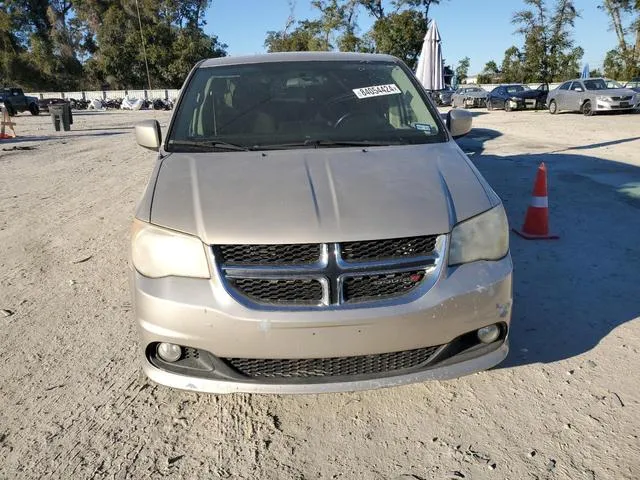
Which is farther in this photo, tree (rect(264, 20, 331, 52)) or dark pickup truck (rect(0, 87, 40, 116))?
tree (rect(264, 20, 331, 52))

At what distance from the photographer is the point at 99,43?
61969 millimetres

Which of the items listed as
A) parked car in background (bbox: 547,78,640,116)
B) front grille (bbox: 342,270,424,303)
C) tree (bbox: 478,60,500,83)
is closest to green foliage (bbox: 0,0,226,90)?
tree (bbox: 478,60,500,83)

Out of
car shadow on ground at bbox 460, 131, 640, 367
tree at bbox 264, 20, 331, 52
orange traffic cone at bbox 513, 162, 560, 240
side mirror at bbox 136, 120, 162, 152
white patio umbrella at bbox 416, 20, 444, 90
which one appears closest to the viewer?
car shadow on ground at bbox 460, 131, 640, 367

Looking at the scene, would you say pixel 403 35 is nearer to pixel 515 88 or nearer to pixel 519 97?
pixel 515 88

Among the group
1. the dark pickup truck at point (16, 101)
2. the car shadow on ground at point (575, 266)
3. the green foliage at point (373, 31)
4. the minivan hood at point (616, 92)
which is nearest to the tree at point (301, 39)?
the green foliage at point (373, 31)

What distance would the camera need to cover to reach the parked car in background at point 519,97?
2553 centimetres

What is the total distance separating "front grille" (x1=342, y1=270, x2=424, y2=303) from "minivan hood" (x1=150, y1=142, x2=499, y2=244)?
0.17 m

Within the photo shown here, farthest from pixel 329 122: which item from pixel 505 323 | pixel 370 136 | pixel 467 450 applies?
pixel 467 450

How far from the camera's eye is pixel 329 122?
3.20 m

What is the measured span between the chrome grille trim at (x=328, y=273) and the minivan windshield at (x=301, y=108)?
1.03 m

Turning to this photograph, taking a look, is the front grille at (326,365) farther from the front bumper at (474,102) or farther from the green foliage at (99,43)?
the green foliage at (99,43)

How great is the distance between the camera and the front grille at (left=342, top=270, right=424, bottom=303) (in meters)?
2.12

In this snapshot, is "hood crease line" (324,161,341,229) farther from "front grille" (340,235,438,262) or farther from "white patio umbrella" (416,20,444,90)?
"white patio umbrella" (416,20,444,90)

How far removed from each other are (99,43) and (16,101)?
116 feet
